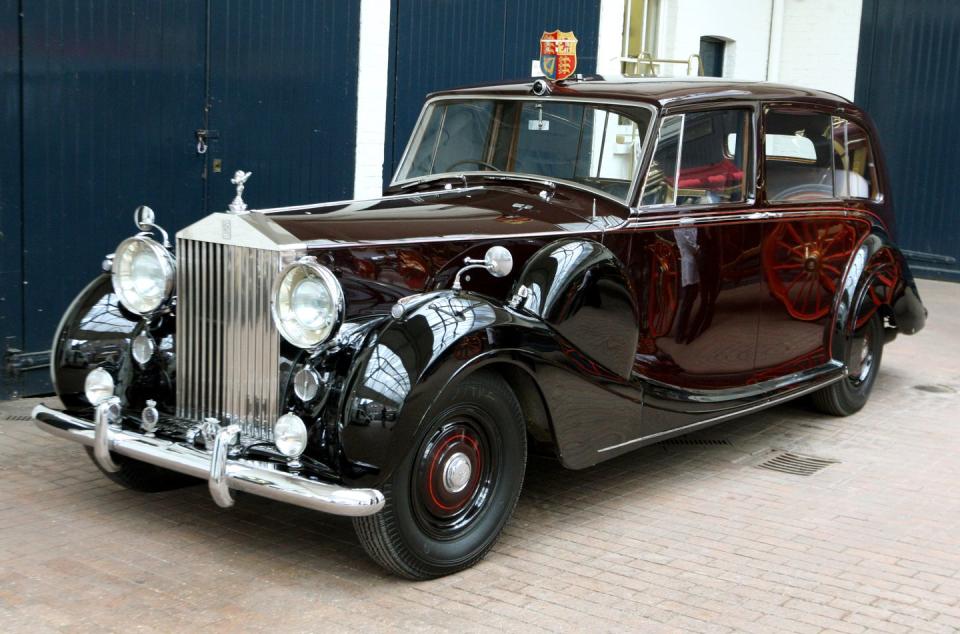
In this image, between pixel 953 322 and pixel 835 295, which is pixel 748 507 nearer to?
pixel 835 295

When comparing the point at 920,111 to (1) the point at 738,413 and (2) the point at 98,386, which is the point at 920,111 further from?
(2) the point at 98,386

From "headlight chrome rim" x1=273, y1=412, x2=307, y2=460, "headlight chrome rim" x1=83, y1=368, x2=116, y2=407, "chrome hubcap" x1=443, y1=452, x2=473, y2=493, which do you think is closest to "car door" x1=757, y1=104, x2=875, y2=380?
"chrome hubcap" x1=443, y1=452, x2=473, y2=493

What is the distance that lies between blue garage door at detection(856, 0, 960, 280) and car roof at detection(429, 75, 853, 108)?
789cm

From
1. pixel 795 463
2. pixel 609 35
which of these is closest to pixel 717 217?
pixel 795 463

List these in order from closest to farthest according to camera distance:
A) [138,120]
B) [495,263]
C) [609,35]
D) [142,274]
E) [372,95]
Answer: [495,263] → [142,274] → [138,120] → [372,95] → [609,35]

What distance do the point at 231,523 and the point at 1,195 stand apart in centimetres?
268

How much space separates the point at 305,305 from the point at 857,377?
415 cm

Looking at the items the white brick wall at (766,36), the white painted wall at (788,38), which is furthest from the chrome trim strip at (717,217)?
the white painted wall at (788,38)

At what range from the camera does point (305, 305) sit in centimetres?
390

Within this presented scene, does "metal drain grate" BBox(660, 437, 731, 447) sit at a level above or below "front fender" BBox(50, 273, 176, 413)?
below

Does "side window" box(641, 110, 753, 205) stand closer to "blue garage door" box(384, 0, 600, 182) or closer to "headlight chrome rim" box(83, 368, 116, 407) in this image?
"headlight chrome rim" box(83, 368, 116, 407)

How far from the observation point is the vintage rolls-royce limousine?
384cm

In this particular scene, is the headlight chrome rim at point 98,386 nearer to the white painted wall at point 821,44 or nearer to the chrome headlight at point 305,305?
the chrome headlight at point 305,305

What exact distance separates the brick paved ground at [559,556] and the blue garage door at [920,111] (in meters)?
7.85
